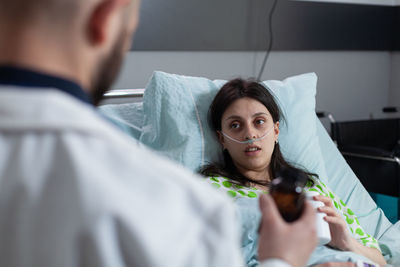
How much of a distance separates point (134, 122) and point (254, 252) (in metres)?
0.91

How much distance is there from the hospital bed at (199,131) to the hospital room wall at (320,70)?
0.49 meters

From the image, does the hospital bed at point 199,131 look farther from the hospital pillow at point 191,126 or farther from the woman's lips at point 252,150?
the woman's lips at point 252,150

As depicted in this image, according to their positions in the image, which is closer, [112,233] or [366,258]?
[112,233]

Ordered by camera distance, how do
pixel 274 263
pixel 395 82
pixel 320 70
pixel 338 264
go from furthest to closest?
pixel 395 82 < pixel 320 70 < pixel 338 264 < pixel 274 263

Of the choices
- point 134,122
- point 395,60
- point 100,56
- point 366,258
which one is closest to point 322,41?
point 395,60

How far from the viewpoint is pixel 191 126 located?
91.3 inches

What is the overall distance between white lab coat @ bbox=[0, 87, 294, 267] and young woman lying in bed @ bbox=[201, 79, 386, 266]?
1343mm

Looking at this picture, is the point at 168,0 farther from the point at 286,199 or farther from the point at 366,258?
the point at 286,199

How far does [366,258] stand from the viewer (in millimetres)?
1942

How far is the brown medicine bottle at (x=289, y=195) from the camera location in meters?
1.00

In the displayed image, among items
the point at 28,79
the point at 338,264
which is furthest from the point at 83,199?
the point at 338,264

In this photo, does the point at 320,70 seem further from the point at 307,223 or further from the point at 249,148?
the point at 307,223

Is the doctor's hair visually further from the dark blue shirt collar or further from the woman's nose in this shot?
the woman's nose

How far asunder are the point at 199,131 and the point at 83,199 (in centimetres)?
171
